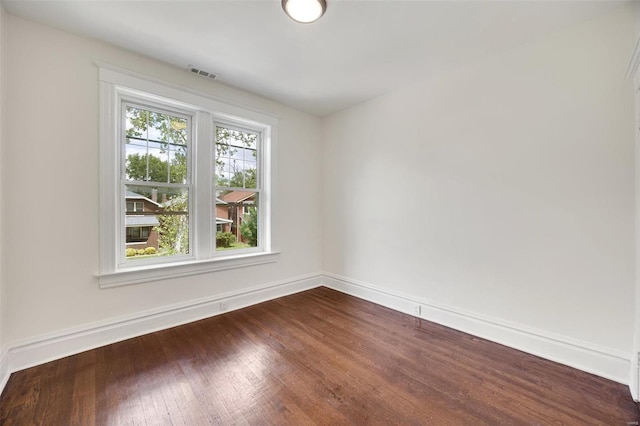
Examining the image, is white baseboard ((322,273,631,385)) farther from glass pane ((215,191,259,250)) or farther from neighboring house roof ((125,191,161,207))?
neighboring house roof ((125,191,161,207))

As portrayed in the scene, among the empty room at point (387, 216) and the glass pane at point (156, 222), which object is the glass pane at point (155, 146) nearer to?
the empty room at point (387, 216)

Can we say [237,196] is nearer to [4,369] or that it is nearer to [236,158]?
[236,158]

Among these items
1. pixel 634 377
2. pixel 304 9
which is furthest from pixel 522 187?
pixel 304 9

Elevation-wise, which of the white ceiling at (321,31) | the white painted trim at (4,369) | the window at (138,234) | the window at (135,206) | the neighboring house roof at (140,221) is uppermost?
the white ceiling at (321,31)

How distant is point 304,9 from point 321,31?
0.33 m

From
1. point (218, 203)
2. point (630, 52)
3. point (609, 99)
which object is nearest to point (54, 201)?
point (218, 203)

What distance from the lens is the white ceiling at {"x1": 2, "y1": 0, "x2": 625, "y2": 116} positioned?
6.43ft

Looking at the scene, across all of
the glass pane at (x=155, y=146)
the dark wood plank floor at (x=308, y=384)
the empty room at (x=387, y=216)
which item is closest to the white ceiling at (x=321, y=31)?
the empty room at (x=387, y=216)

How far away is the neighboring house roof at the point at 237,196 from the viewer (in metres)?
3.41

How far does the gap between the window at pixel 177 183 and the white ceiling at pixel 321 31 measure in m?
0.47

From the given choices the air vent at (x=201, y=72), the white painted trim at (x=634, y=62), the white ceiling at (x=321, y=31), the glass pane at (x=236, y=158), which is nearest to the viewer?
the white painted trim at (x=634, y=62)

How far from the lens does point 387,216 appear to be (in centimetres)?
343

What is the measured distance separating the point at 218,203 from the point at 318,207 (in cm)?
163

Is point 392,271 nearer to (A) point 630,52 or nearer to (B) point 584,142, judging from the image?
(B) point 584,142
